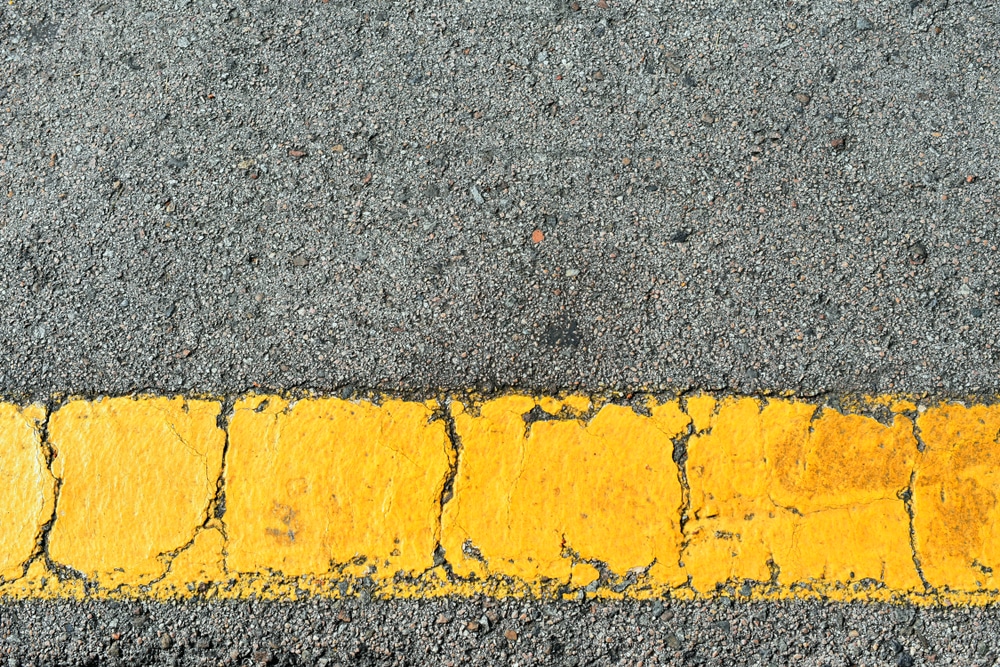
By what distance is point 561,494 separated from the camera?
1.93 meters

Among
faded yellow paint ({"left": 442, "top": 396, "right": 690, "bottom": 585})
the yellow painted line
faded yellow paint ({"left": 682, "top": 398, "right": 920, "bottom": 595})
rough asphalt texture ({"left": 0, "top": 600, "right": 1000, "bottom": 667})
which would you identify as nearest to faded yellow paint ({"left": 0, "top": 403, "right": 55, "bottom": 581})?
the yellow painted line

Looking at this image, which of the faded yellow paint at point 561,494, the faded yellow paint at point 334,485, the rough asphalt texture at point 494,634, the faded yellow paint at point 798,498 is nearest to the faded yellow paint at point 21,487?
the rough asphalt texture at point 494,634

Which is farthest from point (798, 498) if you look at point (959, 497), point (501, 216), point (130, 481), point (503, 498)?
point (130, 481)

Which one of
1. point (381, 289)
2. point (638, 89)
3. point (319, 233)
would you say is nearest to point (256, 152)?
point (319, 233)

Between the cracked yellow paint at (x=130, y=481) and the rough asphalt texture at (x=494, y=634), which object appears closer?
the rough asphalt texture at (x=494, y=634)

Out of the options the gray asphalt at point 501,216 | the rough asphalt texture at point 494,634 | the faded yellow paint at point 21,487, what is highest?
the gray asphalt at point 501,216

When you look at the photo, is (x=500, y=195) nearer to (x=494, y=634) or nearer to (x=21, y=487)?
(x=494, y=634)

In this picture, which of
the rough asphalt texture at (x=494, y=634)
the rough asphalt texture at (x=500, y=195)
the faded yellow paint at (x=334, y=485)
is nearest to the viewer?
the rough asphalt texture at (x=494, y=634)

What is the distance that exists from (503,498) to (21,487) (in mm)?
1178

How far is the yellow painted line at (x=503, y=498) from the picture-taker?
6.14 feet

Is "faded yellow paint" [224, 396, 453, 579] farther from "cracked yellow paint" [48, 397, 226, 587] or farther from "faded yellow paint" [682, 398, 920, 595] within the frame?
"faded yellow paint" [682, 398, 920, 595]

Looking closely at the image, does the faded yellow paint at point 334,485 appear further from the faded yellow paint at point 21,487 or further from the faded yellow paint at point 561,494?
the faded yellow paint at point 21,487

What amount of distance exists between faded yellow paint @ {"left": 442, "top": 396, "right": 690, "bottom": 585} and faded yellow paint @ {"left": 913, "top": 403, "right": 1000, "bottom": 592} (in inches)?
22.5

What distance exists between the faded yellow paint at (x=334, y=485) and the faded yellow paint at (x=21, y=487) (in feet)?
1.50
